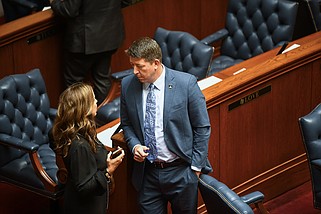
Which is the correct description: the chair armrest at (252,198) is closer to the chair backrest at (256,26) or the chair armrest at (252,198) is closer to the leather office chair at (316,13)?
A: the chair backrest at (256,26)

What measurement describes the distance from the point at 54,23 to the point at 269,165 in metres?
2.16

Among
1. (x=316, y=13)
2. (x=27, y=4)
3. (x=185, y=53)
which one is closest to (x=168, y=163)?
(x=185, y=53)

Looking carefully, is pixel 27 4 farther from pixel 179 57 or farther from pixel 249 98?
pixel 249 98

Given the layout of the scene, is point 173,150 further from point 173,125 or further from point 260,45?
point 260,45

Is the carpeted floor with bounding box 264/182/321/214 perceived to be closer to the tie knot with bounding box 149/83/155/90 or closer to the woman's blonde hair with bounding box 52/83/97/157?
the tie knot with bounding box 149/83/155/90

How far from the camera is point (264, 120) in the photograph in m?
5.82

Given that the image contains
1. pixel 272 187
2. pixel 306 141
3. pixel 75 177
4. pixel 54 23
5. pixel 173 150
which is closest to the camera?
pixel 75 177

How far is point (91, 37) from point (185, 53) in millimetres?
781

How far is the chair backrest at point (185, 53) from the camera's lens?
6426 millimetres

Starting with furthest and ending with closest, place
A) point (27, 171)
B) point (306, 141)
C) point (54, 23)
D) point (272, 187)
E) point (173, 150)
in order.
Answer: point (54, 23) < point (272, 187) < point (27, 171) < point (306, 141) < point (173, 150)

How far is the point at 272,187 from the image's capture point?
6.09 meters

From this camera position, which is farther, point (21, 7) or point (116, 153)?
point (21, 7)

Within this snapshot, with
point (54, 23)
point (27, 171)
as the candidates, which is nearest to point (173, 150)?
point (27, 171)

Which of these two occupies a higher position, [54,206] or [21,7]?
[21,7]
